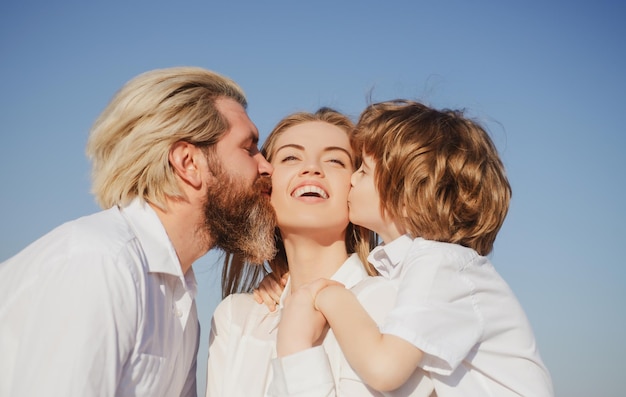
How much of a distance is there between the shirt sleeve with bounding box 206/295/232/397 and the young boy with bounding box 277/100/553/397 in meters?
0.93

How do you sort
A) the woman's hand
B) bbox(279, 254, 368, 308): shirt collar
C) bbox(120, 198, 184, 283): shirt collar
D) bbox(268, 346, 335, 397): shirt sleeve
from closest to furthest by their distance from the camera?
bbox(268, 346, 335, 397): shirt sleeve → the woman's hand → bbox(120, 198, 184, 283): shirt collar → bbox(279, 254, 368, 308): shirt collar

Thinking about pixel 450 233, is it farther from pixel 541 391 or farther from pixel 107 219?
pixel 107 219

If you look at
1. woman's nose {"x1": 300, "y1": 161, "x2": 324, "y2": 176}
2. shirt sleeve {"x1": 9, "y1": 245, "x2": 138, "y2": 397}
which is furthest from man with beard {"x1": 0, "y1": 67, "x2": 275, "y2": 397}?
woman's nose {"x1": 300, "y1": 161, "x2": 324, "y2": 176}

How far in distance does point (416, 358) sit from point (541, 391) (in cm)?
85

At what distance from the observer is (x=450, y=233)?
12.4ft

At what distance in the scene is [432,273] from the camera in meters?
3.24

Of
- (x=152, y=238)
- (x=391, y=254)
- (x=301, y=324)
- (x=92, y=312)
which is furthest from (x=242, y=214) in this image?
(x=92, y=312)

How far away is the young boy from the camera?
3121mm

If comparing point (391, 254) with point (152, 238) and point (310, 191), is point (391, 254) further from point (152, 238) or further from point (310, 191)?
point (152, 238)

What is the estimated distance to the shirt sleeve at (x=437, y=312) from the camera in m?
3.08

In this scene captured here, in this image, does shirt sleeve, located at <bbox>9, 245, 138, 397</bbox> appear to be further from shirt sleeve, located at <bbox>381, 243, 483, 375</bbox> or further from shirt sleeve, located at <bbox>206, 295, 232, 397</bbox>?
shirt sleeve, located at <bbox>381, 243, 483, 375</bbox>

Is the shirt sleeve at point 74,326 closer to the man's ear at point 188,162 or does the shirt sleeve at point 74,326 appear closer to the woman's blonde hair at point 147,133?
the woman's blonde hair at point 147,133

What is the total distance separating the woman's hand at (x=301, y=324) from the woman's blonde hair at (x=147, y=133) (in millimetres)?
1228

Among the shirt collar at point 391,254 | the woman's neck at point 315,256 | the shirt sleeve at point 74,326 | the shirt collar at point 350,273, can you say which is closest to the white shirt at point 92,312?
the shirt sleeve at point 74,326
